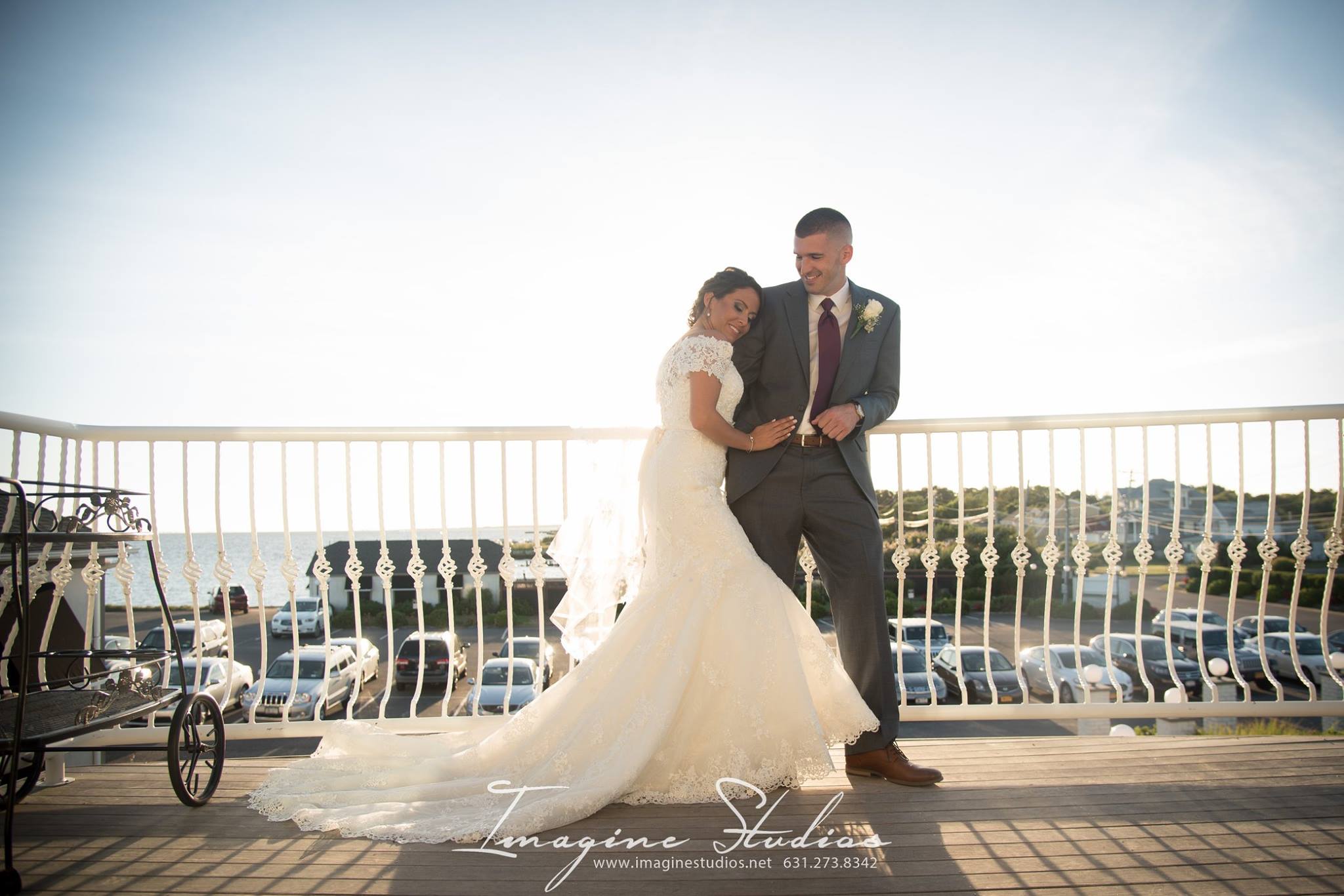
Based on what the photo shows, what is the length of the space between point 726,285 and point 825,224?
1.43 feet

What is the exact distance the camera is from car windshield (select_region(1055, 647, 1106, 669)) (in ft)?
83.4

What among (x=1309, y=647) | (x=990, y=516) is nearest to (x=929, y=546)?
(x=990, y=516)

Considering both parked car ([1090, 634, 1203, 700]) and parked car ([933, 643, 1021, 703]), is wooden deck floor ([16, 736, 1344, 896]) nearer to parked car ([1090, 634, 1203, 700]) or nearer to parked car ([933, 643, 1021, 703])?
parked car ([933, 643, 1021, 703])

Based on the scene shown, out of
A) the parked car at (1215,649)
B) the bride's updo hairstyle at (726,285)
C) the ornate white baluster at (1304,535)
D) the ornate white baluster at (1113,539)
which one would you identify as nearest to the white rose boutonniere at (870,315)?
the bride's updo hairstyle at (726,285)

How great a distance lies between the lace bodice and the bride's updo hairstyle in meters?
0.19

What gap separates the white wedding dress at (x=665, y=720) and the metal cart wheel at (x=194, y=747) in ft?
0.61

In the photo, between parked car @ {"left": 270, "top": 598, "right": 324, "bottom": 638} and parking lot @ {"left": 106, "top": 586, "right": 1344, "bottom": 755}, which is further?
parked car @ {"left": 270, "top": 598, "right": 324, "bottom": 638}

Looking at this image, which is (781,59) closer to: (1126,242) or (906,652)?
(1126,242)

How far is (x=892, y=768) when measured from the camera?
2.60 meters

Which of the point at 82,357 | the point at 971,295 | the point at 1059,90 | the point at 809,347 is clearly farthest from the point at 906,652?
the point at 82,357

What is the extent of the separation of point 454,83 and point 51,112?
11587 millimetres

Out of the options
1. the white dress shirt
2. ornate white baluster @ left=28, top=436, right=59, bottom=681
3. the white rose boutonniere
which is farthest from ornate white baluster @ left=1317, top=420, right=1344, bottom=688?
ornate white baluster @ left=28, top=436, right=59, bottom=681

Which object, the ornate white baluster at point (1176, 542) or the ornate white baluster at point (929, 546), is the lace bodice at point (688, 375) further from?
the ornate white baluster at point (1176, 542)

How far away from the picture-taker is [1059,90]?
24.3ft
